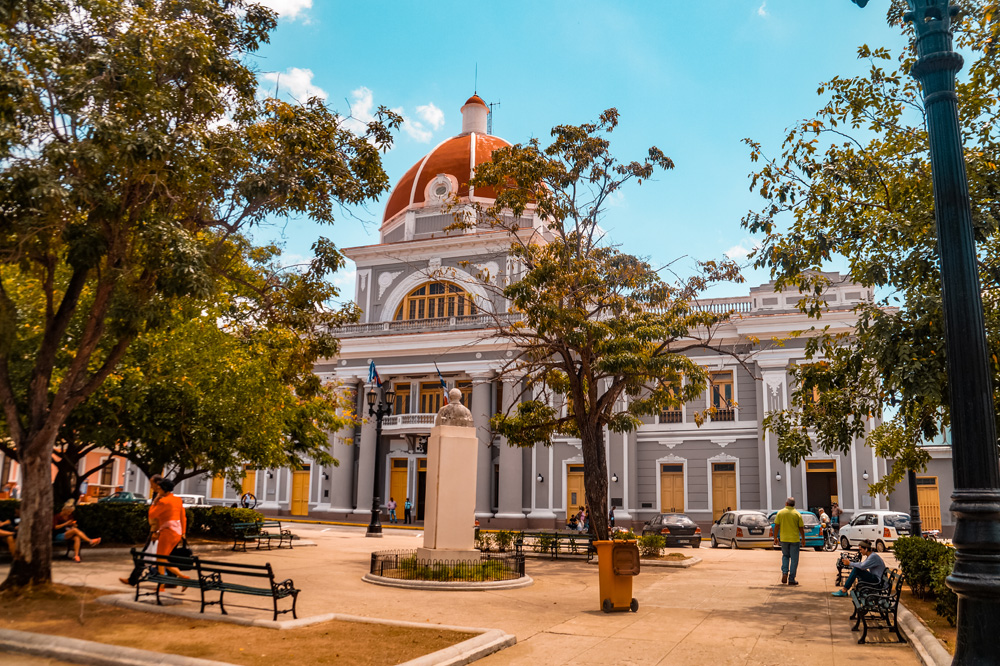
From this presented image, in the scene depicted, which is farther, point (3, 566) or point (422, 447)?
point (422, 447)

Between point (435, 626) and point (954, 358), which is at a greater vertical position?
point (954, 358)

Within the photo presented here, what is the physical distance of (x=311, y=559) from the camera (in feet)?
60.4

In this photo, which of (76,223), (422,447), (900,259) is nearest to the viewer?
(76,223)

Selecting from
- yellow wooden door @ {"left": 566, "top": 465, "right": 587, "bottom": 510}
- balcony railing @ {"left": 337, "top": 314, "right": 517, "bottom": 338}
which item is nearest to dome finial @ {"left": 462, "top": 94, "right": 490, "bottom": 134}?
balcony railing @ {"left": 337, "top": 314, "right": 517, "bottom": 338}

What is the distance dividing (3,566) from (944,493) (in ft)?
106

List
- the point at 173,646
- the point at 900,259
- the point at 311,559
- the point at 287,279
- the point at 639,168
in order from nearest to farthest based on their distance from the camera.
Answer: the point at 173,646
the point at 900,259
the point at 287,279
the point at 311,559
the point at 639,168

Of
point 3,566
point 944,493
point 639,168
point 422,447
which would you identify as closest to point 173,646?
point 3,566

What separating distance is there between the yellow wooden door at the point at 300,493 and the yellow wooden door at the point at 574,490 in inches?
512

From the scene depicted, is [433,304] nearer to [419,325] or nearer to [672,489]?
[419,325]

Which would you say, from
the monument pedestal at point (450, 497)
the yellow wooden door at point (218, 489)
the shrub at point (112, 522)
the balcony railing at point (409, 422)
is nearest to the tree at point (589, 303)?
the monument pedestal at point (450, 497)

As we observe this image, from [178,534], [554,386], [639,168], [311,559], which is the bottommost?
[311,559]

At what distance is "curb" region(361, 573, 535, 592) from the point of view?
13.2m

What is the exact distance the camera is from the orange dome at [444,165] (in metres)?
40.2

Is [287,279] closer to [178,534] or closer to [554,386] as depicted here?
[178,534]
